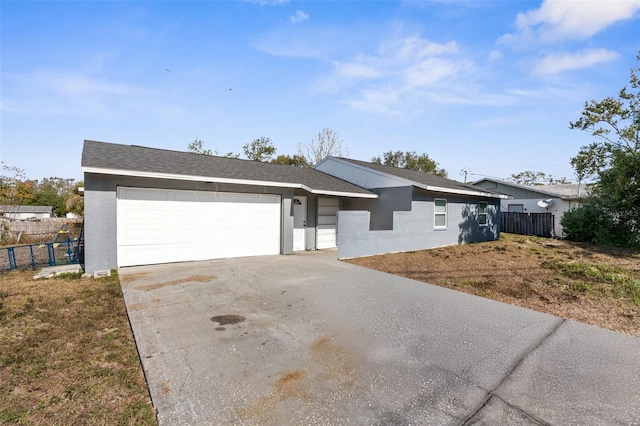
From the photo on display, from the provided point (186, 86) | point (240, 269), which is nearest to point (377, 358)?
point (240, 269)

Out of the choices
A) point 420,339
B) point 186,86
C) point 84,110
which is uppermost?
point 186,86

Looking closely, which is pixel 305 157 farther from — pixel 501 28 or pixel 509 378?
pixel 509 378

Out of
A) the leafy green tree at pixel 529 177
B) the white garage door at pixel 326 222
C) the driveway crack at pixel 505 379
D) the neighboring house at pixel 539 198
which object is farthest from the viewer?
the leafy green tree at pixel 529 177

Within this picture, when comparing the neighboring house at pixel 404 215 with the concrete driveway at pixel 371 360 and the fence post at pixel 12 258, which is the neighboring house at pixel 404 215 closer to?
the concrete driveway at pixel 371 360

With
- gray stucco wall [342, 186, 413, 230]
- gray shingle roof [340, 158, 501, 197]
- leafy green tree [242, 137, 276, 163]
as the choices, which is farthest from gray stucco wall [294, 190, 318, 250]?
leafy green tree [242, 137, 276, 163]

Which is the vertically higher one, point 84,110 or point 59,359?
point 84,110

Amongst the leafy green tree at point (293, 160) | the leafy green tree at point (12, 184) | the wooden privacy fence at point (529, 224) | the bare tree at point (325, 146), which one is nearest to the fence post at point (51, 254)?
the leafy green tree at point (12, 184)

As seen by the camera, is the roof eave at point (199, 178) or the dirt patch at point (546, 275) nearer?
the dirt patch at point (546, 275)

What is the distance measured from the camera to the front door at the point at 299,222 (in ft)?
38.1

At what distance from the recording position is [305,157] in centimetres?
3133

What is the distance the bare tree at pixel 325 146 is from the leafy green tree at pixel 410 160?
497 centimetres

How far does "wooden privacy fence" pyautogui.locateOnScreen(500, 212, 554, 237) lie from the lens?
17439 mm

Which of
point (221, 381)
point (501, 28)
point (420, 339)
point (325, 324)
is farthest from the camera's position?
point (501, 28)

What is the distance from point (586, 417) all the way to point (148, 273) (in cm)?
791
